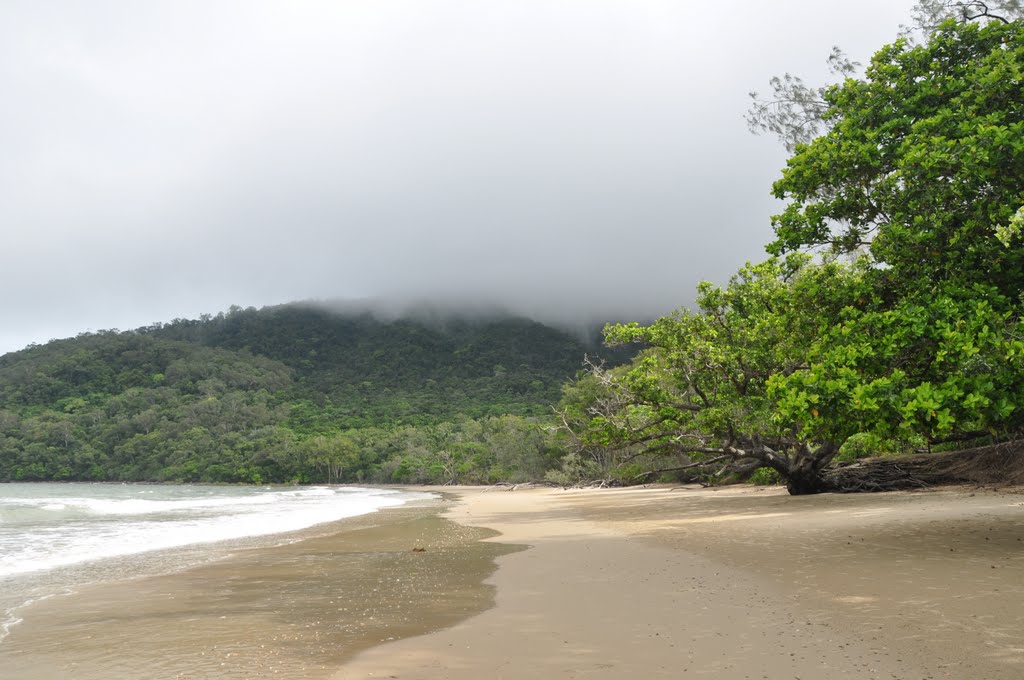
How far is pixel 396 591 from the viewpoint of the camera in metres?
8.16

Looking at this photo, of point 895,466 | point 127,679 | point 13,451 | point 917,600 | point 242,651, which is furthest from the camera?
point 13,451

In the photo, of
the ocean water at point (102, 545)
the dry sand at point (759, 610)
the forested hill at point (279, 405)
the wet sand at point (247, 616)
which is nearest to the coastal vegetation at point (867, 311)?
the dry sand at point (759, 610)

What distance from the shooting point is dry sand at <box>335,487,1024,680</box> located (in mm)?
4562

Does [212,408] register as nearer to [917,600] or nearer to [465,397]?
[465,397]

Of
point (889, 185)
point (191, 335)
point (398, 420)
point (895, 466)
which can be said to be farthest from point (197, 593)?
point (191, 335)

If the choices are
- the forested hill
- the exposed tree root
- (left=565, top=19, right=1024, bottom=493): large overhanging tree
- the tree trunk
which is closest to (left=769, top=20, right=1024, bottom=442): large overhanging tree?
(left=565, top=19, right=1024, bottom=493): large overhanging tree

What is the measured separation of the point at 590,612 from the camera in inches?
255

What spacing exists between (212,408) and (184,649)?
11563 centimetres

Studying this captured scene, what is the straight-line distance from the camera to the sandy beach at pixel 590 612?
4.74 m

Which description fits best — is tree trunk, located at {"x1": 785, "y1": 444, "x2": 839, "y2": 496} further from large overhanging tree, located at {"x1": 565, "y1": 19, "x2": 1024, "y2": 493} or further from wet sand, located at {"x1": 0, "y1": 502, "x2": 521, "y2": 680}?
wet sand, located at {"x1": 0, "y1": 502, "x2": 521, "y2": 680}

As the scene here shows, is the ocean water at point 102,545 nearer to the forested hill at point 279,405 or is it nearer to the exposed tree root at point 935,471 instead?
the exposed tree root at point 935,471

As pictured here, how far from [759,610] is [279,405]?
123665 mm

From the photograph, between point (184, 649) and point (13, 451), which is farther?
point (13, 451)

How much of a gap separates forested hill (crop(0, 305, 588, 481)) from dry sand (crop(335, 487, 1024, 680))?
5397 cm
